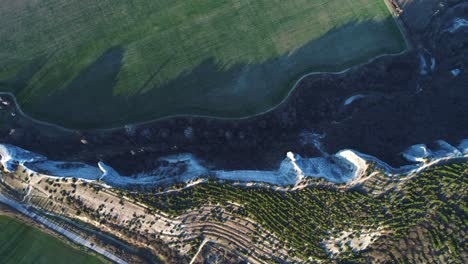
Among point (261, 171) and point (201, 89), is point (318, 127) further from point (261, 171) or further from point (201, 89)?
point (201, 89)

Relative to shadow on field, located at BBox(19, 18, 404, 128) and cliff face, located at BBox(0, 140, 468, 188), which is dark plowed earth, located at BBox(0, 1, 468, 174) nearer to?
cliff face, located at BBox(0, 140, 468, 188)

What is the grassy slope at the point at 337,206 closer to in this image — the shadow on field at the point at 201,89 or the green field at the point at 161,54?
the shadow on field at the point at 201,89

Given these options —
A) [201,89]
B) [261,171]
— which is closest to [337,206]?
[261,171]

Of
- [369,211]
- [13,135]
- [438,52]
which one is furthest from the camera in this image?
[438,52]

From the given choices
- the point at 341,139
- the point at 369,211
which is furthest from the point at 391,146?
the point at 369,211

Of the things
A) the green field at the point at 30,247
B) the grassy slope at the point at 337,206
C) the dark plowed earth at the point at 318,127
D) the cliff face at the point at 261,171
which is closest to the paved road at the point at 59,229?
the green field at the point at 30,247

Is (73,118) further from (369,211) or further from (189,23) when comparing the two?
(369,211)
